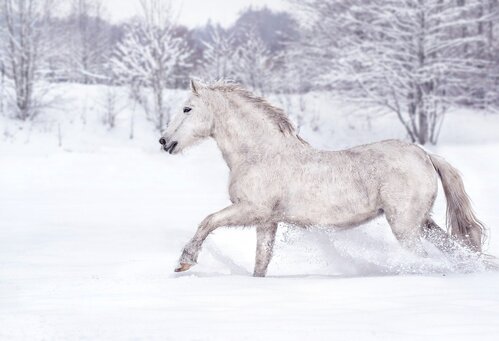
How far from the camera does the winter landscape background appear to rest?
10.1ft

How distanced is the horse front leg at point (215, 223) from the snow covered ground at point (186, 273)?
0.13 m

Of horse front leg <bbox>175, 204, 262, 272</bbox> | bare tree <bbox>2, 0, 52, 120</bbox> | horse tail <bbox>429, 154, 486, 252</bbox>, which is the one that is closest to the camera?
horse front leg <bbox>175, 204, 262, 272</bbox>

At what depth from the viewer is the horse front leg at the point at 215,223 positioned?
459 centimetres

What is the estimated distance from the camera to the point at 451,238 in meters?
4.95

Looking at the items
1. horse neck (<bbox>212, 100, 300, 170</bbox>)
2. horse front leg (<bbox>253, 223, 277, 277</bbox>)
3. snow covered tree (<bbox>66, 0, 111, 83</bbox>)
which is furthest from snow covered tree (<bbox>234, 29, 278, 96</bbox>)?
horse front leg (<bbox>253, 223, 277, 277</bbox>)

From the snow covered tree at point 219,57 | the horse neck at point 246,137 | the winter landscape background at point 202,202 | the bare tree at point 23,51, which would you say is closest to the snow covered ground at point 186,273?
the winter landscape background at point 202,202

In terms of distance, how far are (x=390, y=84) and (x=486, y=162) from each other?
5.41 m

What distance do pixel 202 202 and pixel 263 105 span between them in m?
6.48

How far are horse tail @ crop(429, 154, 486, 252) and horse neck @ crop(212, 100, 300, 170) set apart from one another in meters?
1.23

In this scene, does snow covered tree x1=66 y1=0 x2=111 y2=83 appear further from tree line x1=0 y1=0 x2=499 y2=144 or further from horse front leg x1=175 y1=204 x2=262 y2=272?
horse front leg x1=175 y1=204 x2=262 y2=272

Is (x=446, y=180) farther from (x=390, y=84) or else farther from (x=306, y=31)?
(x=306, y=31)

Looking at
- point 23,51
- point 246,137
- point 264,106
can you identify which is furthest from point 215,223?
point 23,51

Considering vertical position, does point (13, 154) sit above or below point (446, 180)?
below

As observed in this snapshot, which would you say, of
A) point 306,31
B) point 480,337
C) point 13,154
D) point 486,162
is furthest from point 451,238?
point 306,31
